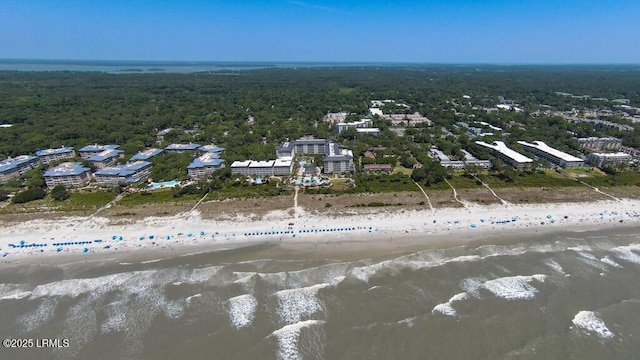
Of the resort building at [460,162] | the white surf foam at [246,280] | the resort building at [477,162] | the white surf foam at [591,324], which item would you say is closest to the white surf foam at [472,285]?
the white surf foam at [591,324]

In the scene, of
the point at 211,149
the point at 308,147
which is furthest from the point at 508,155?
the point at 211,149

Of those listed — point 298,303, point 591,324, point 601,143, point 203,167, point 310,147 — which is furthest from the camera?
point 601,143

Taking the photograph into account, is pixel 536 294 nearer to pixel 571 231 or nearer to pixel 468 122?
pixel 571 231

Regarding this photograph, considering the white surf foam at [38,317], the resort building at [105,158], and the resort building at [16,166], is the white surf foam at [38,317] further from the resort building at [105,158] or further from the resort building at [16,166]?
the resort building at [16,166]

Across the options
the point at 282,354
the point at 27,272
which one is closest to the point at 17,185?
the point at 27,272

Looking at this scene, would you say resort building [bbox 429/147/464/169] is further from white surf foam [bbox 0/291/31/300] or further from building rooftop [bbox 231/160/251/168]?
white surf foam [bbox 0/291/31/300]

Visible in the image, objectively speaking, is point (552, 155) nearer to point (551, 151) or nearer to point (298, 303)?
point (551, 151)
